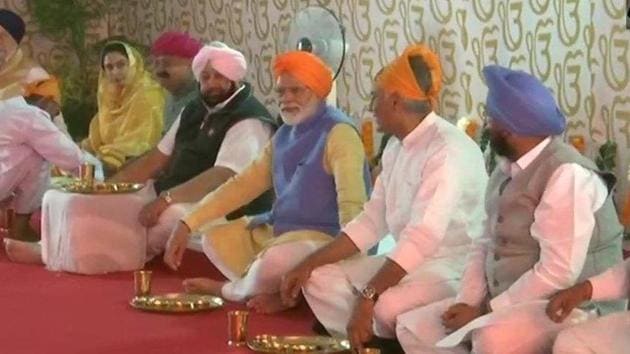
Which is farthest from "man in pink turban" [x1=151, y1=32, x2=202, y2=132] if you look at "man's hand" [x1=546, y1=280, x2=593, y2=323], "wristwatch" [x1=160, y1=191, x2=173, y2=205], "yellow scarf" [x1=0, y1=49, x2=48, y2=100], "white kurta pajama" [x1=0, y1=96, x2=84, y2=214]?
"man's hand" [x1=546, y1=280, x2=593, y2=323]

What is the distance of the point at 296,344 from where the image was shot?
4.24 m

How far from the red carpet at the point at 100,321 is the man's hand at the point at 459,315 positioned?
2.49ft

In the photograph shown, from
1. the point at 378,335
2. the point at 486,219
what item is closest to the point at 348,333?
the point at 378,335

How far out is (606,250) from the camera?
12.4ft

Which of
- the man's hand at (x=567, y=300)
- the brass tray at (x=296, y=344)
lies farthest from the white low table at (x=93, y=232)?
the man's hand at (x=567, y=300)

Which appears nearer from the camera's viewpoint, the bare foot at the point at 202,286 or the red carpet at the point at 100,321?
the red carpet at the point at 100,321

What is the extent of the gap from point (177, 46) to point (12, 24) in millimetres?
1125

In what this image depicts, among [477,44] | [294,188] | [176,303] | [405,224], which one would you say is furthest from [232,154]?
[405,224]

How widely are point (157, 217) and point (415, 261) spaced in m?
1.88

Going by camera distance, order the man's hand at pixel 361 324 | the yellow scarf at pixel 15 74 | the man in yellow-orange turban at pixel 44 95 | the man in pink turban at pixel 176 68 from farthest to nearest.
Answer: the yellow scarf at pixel 15 74 → the man in yellow-orange turban at pixel 44 95 → the man in pink turban at pixel 176 68 → the man's hand at pixel 361 324

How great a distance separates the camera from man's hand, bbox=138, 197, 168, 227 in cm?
565

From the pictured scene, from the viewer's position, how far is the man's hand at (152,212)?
18.5 feet

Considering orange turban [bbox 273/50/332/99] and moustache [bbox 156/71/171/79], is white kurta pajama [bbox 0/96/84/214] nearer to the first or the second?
moustache [bbox 156/71/171/79]

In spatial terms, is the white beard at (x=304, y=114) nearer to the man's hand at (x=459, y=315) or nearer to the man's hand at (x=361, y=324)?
the man's hand at (x=361, y=324)
